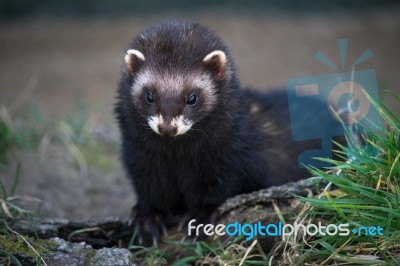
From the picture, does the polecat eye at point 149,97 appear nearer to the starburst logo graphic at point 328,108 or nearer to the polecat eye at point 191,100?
the polecat eye at point 191,100

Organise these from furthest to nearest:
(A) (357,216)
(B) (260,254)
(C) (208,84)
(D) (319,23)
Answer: (D) (319,23) → (C) (208,84) → (B) (260,254) → (A) (357,216)

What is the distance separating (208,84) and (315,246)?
141 cm

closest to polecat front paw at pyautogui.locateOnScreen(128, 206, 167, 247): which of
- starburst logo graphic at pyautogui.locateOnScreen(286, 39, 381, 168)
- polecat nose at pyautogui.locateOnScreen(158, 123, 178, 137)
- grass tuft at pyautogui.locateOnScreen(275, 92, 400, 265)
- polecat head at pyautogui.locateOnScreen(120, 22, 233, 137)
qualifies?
polecat head at pyautogui.locateOnScreen(120, 22, 233, 137)

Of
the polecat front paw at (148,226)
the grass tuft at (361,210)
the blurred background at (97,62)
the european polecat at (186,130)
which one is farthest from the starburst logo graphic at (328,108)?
the blurred background at (97,62)

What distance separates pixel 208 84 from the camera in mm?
4488

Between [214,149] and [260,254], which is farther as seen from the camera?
[214,149]

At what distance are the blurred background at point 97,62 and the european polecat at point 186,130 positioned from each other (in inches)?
50.4

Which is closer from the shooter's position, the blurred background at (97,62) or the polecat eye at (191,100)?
the polecat eye at (191,100)

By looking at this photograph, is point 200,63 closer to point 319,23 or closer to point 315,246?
point 315,246

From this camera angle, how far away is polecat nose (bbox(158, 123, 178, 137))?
13.3 feet

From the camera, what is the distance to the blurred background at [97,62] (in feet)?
21.1

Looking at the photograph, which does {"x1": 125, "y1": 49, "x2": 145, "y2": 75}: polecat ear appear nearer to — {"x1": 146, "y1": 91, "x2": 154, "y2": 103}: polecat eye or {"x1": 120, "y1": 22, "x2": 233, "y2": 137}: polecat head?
{"x1": 120, "y1": 22, "x2": 233, "y2": 137}: polecat head

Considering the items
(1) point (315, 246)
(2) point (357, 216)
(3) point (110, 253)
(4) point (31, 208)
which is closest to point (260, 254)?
(1) point (315, 246)

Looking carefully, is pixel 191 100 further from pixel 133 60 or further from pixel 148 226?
pixel 148 226
